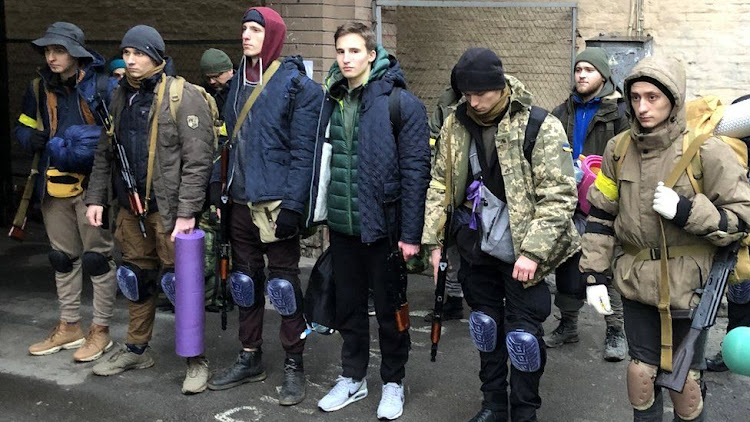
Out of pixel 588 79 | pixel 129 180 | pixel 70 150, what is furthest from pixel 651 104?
pixel 70 150

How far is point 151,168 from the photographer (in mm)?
4887

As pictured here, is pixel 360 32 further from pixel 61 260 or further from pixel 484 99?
pixel 61 260

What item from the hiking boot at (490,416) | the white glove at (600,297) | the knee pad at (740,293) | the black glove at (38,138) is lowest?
the hiking boot at (490,416)

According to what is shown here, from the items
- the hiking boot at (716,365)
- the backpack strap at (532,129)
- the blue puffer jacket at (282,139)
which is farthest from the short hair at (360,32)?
the hiking boot at (716,365)

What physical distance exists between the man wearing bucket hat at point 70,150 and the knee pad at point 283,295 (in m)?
1.21

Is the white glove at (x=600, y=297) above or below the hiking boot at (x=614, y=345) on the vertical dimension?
above

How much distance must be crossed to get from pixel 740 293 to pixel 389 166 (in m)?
2.28

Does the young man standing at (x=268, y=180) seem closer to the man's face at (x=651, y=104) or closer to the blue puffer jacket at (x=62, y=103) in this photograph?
the blue puffer jacket at (x=62, y=103)

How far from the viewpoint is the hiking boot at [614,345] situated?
543cm

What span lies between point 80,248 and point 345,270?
1.94 metres

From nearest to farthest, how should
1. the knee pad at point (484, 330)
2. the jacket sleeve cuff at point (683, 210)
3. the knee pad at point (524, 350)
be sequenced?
the jacket sleeve cuff at point (683, 210)
the knee pad at point (524, 350)
the knee pad at point (484, 330)

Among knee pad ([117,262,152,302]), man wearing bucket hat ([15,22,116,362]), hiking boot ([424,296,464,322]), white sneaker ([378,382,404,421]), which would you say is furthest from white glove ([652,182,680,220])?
man wearing bucket hat ([15,22,116,362])

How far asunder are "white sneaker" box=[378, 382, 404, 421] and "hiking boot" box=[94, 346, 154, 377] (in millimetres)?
1562

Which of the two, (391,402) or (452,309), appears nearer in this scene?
(391,402)
